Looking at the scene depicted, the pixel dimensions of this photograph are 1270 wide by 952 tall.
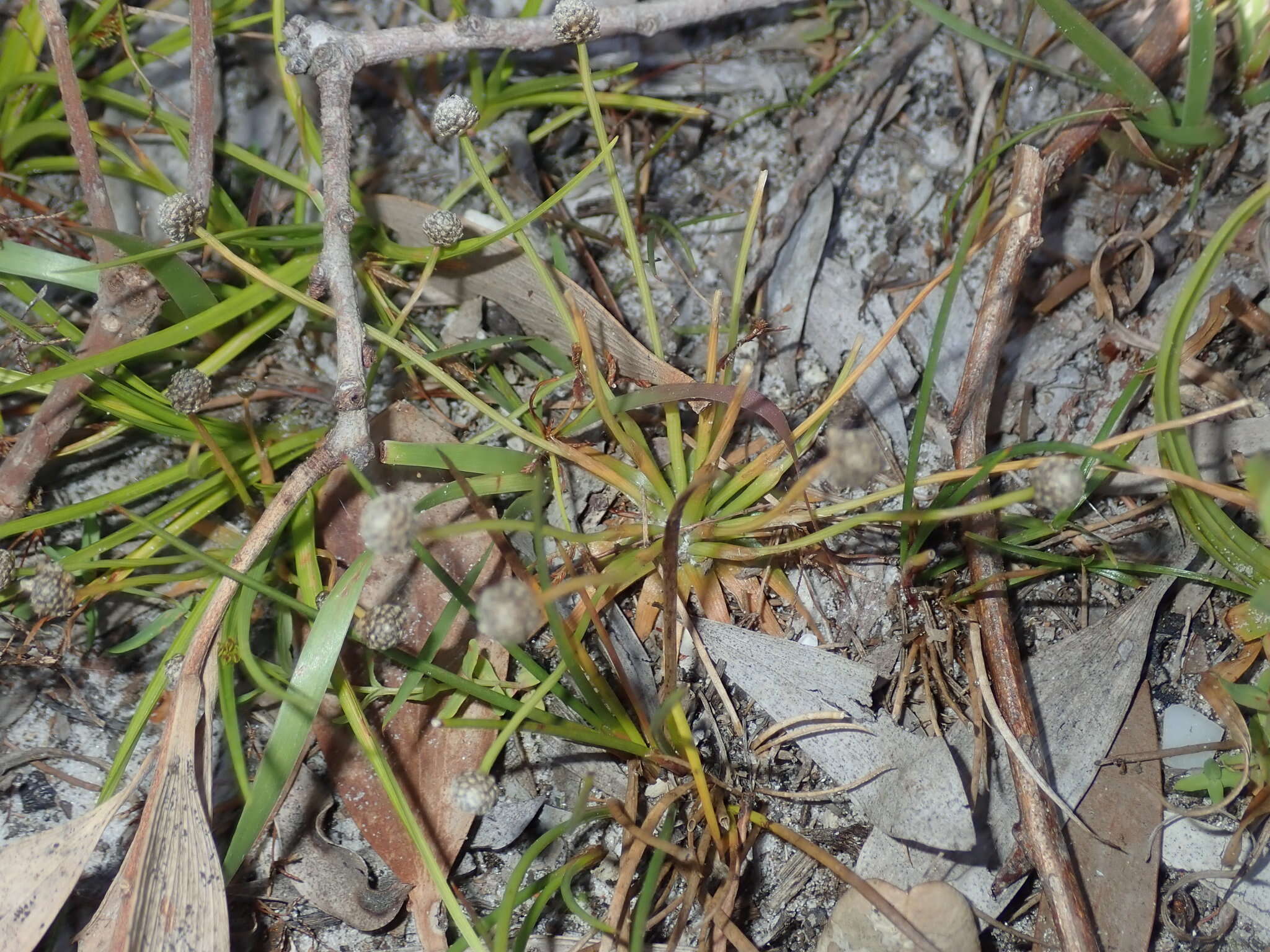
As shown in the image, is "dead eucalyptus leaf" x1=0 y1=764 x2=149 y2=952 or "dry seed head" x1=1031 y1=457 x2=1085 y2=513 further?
"dead eucalyptus leaf" x1=0 y1=764 x2=149 y2=952

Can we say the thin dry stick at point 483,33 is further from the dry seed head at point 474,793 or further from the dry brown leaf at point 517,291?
the dry seed head at point 474,793

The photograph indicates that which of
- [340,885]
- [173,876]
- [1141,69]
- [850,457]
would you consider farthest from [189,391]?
[1141,69]

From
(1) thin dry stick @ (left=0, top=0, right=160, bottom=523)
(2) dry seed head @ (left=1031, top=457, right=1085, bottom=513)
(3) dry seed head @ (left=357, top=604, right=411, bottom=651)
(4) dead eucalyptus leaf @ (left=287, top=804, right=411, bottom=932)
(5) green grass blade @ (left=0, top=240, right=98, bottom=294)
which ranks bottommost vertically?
(4) dead eucalyptus leaf @ (left=287, top=804, right=411, bottom=932)

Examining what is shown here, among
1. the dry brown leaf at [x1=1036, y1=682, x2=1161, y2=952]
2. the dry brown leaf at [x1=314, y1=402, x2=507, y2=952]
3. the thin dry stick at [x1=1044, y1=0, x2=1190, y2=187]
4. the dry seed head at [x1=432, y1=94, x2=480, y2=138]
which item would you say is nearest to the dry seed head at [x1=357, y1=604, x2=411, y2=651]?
the dry brown leaf at [x1=314, y1=402, x2=507, y2=952]

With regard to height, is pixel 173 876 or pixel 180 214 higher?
pixel 180 214

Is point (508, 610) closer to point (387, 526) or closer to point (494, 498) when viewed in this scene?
point (387, 526)

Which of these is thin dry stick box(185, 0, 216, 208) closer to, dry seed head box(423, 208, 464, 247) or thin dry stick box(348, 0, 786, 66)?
thin dry stick box(348, 0, 786, 66)
